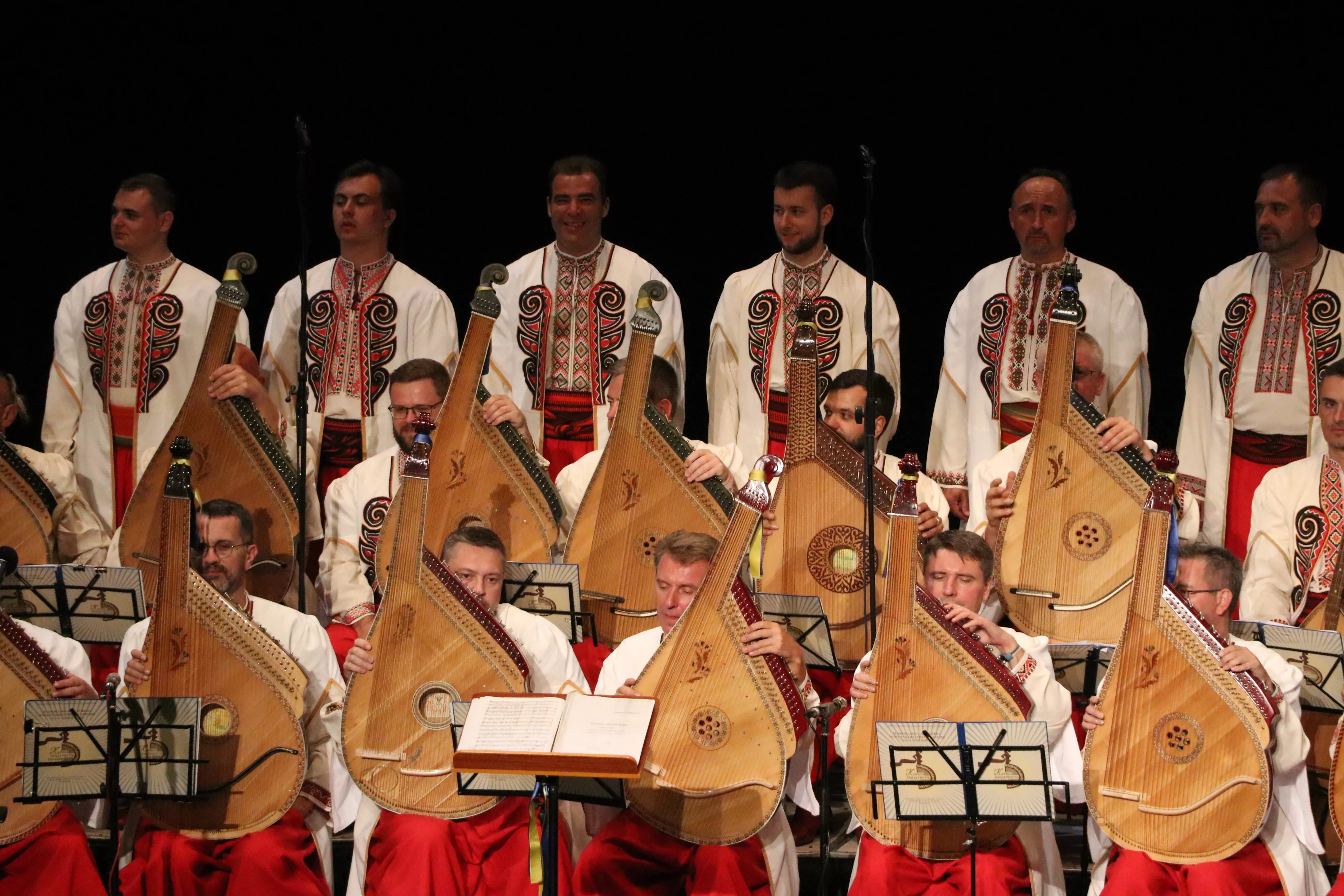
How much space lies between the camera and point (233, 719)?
4.29 meters

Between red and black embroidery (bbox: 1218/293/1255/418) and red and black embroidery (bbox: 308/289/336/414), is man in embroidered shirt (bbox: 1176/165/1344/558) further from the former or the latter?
red and black embroidery (bbox: 308/289/336/414)

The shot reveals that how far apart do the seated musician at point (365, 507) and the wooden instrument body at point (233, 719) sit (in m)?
1.04

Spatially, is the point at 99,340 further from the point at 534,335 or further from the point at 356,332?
the point at 534,335

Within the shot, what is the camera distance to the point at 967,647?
413 centimetres

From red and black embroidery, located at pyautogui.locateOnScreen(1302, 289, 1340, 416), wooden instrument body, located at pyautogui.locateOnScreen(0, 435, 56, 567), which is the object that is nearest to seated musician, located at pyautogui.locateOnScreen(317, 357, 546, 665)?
wooden instrument body, located at pyautogui.locateOnScreen(0, 435, 56, 567)

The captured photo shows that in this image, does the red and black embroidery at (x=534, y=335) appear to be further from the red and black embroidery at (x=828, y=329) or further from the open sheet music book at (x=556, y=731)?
the open sheet music book at (x=556, y=731)

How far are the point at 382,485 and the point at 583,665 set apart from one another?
1.01 m

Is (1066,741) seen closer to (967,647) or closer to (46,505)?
(967,647)

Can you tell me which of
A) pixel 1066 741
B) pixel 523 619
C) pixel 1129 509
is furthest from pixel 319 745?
pixel 1129 509

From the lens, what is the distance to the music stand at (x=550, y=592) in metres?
4.83

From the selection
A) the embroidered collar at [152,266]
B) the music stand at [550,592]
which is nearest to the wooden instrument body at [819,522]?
the music stand at [550,592]

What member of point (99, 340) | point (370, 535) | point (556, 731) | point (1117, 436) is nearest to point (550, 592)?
point (370, 535)

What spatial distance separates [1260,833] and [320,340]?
388 cm

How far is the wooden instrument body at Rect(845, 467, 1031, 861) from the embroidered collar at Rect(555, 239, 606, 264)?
267cm
